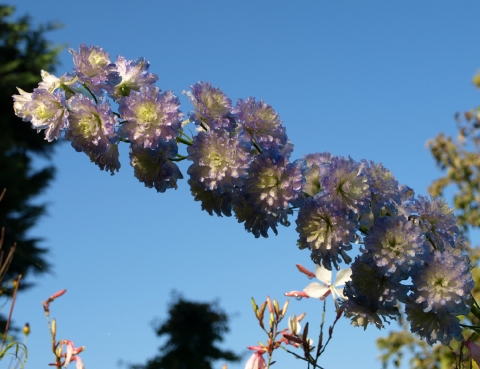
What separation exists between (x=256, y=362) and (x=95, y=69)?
767 millimetres

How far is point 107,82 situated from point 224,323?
1523 cm

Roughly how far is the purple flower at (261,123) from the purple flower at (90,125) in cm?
22

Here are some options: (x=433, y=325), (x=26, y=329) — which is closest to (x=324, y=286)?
(x=433, y=325)

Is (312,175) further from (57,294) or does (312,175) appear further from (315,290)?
(57,294)

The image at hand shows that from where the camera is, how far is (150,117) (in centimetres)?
92

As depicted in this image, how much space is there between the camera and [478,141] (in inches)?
233

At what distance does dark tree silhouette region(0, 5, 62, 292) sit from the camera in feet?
40.4

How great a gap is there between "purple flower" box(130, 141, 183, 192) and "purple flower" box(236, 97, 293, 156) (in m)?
0.13

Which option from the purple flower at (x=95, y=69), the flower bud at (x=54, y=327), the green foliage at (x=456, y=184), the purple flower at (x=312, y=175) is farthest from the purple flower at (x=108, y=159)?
the green foliage at (x=456, y=184)

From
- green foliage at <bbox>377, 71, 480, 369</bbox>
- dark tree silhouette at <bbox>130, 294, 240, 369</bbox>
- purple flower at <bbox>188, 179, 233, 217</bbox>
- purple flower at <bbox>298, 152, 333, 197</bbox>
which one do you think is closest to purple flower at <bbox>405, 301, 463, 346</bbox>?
purple flower at <bbox>298, 152, 333, 197</bbox>

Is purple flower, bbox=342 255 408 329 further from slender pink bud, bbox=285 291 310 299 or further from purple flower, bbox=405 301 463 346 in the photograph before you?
slender pink bud, bbox=285 291 310 299

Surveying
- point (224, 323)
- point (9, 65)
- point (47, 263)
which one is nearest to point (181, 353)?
point (224, 323)

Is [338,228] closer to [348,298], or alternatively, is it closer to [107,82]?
[348,298]

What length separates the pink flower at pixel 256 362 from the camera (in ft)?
4.30
